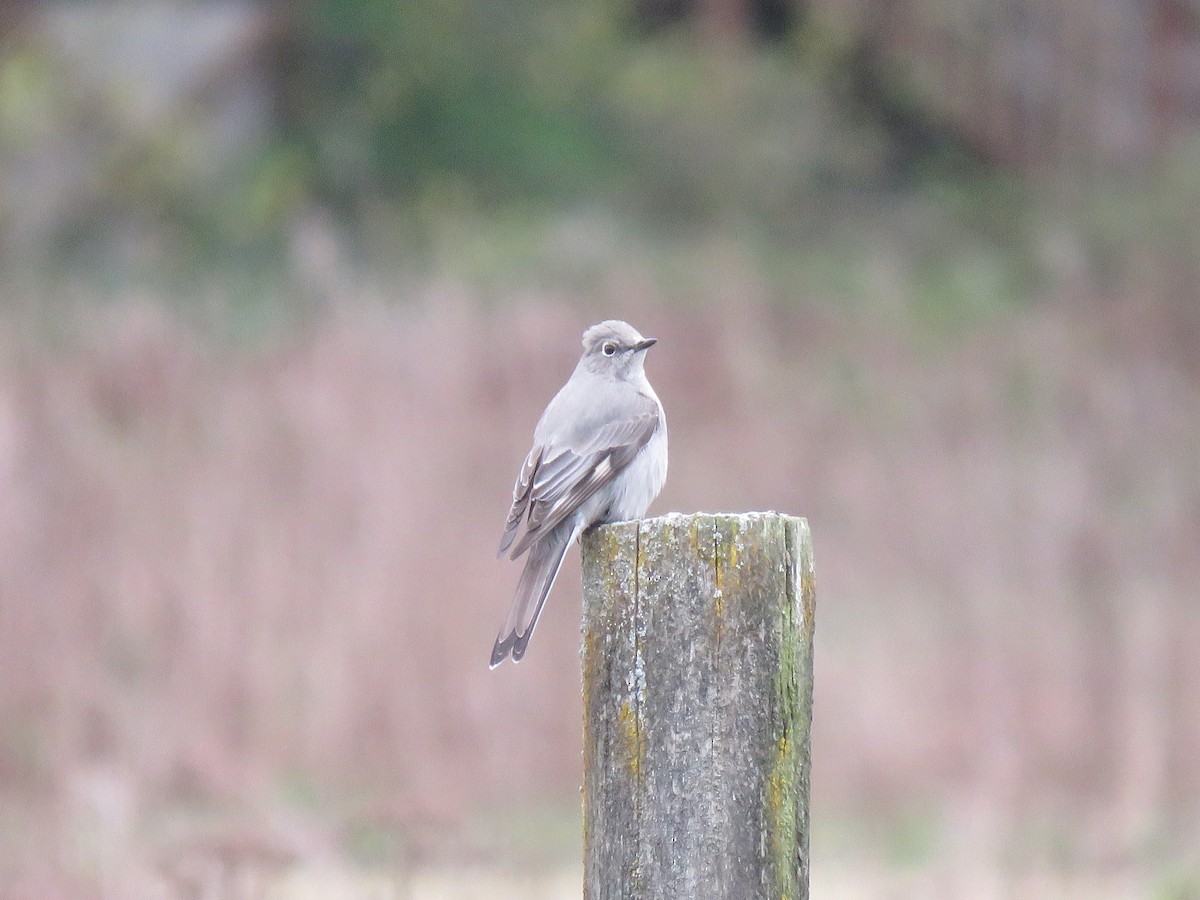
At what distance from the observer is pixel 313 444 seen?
925 centimetres

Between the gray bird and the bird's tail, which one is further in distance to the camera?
the gray bird

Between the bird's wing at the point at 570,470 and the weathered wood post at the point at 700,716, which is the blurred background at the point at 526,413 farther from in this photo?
the weathered wood post at the point at 700,716

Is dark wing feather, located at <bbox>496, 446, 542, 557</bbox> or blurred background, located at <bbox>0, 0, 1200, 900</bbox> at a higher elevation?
blurred background, located at <bbox>0, 0, 1200, 900</bbox>

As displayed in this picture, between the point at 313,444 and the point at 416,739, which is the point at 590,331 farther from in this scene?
the point at 313,444

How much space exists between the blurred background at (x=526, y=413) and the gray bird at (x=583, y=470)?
4.30 ft

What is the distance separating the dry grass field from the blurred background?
0.09 feet

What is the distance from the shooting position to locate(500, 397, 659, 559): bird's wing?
4.61 m

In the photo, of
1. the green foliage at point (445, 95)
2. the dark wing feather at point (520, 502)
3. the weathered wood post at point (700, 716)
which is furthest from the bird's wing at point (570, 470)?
→ the green foliage at point (445, 95)

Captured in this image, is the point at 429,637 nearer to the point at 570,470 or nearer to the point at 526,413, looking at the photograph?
the point at 526,413

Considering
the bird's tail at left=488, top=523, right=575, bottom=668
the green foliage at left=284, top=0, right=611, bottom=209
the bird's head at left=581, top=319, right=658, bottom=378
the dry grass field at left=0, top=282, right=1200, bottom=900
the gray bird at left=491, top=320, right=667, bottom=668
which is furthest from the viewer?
the green foliage at left=284, top=0, right=611, bottom=209

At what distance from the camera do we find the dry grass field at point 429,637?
7230 mm

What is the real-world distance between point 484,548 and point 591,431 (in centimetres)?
410

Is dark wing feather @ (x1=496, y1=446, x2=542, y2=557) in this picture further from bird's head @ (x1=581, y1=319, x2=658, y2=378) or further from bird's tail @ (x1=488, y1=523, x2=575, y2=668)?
bird's head @ (x1=581, y1=319, x2=658, y2=378)

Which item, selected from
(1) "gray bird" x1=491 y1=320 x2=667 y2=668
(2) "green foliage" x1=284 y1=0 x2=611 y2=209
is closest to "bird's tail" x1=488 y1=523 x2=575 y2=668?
(1) "gray bird" x1=491 y1=320 x2=667 y2=668
